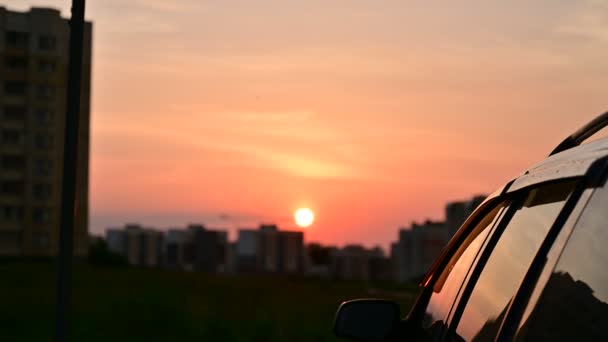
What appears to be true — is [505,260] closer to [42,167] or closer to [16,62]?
[42,167]

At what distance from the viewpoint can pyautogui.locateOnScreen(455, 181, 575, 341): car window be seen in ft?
10.4

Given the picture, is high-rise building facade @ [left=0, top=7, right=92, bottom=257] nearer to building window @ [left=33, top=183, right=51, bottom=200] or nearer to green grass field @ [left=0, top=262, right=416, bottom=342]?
building window @ [left=33, top=183, right=51, bottom=200]

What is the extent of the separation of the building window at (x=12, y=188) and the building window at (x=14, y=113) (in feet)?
22.6

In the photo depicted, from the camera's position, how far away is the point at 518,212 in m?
3.61

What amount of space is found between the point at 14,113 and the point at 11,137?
2724mm

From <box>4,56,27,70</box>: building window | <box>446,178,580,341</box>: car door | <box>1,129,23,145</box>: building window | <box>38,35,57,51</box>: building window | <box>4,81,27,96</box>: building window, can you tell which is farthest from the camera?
<box>4,81,27,96</box>: building window

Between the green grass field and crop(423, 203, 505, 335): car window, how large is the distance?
46.5 metres

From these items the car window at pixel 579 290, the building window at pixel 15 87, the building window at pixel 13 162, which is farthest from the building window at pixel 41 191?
the car window at pixel 579 290

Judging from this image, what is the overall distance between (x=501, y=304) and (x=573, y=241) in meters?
0.47

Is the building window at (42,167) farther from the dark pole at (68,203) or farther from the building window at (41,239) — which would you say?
the dark pole at (68,203)

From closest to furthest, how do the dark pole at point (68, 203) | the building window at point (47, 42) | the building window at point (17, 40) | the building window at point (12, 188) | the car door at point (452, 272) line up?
the car door at point (452, 272), the dark pole at point (68, 203), the building window at point (12, 188), the building window at point (17, 40), the building window at point (47, 42)

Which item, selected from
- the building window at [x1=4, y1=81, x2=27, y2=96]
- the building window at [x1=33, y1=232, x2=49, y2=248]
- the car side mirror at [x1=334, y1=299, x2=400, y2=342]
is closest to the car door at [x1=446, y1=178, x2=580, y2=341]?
the car side mirror at [x1=334, y1=299, x2=400, y2=342]

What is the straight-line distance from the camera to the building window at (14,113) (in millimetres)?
130250

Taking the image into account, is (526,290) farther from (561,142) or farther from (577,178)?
(561,142)
